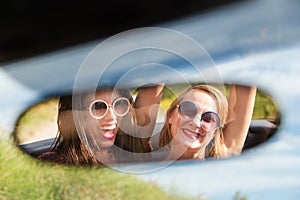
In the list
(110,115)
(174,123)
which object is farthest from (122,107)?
(174,123)

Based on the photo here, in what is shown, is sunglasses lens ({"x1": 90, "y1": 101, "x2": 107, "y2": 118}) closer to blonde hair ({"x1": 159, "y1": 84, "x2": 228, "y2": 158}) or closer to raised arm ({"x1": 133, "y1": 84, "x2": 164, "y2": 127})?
raised arm ({"x1": 133, "y1": 84, "x2": 164, "y2": 127})

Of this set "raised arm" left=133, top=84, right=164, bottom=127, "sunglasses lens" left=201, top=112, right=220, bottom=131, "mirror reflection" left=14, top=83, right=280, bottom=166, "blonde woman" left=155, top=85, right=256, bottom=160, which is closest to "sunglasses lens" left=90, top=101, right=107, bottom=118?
"mirror reflection" left=14, top=83, right=280, bottom=166

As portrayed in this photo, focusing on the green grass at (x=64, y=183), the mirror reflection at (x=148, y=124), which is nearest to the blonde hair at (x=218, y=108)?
the mirror reflection at (x=148, y=124)

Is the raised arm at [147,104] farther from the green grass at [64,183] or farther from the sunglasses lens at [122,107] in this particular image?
the green grass at [64,183]

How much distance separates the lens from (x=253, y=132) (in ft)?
4.83

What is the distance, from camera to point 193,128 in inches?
60.4

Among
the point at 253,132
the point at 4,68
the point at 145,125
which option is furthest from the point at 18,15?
the point at 253,132

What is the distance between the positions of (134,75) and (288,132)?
0.51m

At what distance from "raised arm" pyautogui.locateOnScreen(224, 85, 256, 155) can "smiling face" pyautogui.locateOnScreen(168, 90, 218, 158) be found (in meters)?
0.05

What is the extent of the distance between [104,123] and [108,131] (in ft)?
0.11

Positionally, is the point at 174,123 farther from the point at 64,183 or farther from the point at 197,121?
the point at 64,183

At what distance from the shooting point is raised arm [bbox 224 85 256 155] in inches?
57.3

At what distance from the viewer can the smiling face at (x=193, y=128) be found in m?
1.51

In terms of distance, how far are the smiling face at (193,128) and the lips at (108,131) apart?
0.19 metres
